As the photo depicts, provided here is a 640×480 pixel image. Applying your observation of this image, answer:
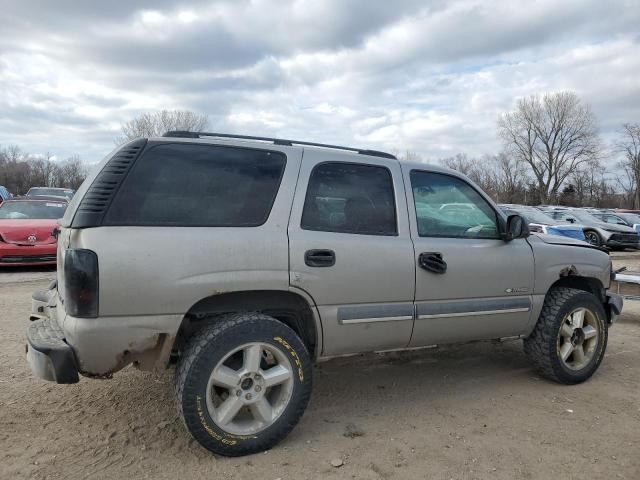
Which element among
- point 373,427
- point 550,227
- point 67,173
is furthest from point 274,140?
point 67,173

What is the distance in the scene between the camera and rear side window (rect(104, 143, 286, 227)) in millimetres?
2906

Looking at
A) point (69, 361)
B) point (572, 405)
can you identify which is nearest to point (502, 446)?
point (572, 405)

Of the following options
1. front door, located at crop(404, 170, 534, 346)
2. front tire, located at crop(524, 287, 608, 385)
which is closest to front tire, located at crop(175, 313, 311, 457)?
front door, located at crop(404, 170, 534, 346)

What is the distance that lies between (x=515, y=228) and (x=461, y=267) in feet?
1.98

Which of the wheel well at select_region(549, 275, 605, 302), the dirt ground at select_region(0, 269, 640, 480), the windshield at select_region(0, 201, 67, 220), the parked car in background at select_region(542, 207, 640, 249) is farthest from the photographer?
the parked car in background at select_region(542, 207, 640, 249)

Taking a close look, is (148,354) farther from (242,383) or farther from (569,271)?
(569,271)

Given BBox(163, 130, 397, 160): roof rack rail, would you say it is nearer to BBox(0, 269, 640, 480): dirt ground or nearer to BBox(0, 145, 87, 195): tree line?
BBox(0, 269, 640, 480): dirt ground

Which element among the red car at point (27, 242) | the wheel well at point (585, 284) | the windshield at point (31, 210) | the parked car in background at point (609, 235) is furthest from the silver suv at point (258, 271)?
the parked car in background at point (609, 235)

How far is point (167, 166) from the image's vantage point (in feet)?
10.0

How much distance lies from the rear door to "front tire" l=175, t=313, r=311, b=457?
1.02 feet

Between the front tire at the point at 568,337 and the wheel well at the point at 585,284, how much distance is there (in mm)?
171

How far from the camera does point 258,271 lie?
3.06 m

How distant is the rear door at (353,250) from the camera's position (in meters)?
3.25

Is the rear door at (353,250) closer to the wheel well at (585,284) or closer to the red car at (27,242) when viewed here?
the wheel well at (585,284)
